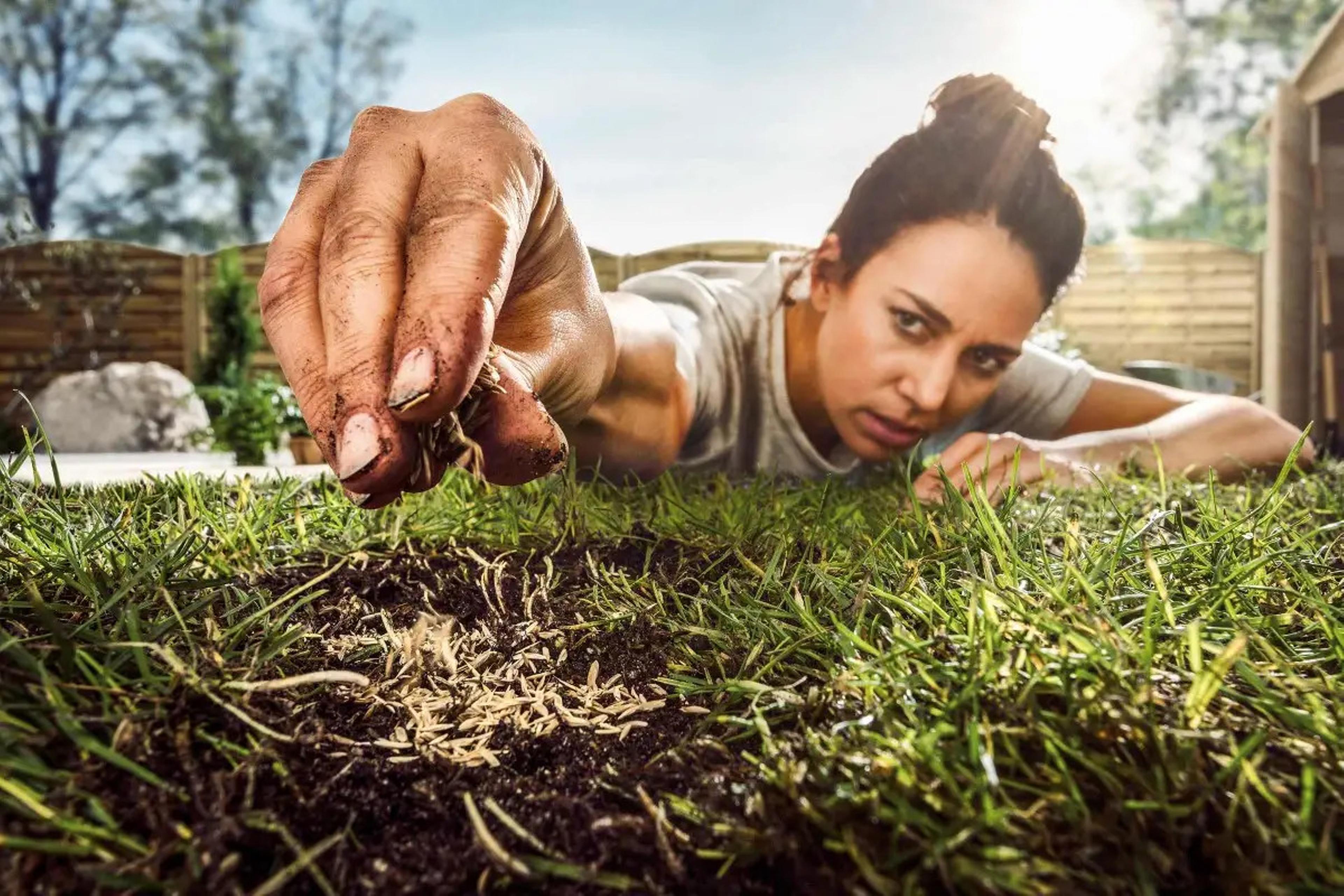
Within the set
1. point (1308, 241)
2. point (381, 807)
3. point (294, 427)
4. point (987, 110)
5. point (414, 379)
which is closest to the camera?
point (381, 807)

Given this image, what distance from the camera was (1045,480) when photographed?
70.9 inches

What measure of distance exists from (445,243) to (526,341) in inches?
17.6

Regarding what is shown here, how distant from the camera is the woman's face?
2.46 metres

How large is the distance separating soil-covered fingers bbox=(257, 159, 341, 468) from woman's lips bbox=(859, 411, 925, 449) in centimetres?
Result: 188

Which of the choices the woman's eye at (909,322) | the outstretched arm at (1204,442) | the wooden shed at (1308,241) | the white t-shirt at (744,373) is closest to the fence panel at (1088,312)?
the wooden shed at (1308,241)

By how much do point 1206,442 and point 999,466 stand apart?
→ 3.27 ft

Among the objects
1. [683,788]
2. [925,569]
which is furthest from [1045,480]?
[683,788]

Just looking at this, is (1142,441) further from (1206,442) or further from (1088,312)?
(1088,312)

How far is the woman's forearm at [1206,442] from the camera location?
7.66ft

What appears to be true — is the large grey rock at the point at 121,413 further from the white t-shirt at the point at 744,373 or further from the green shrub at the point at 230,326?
the white t-shirt at the point at 744,373

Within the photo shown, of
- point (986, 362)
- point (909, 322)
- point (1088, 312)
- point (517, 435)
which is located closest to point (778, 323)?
point (909, 322)

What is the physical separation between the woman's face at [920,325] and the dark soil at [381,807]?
1.86 metres

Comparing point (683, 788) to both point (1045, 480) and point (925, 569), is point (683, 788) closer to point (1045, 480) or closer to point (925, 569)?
point (925, 569)

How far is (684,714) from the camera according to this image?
0.84 m
